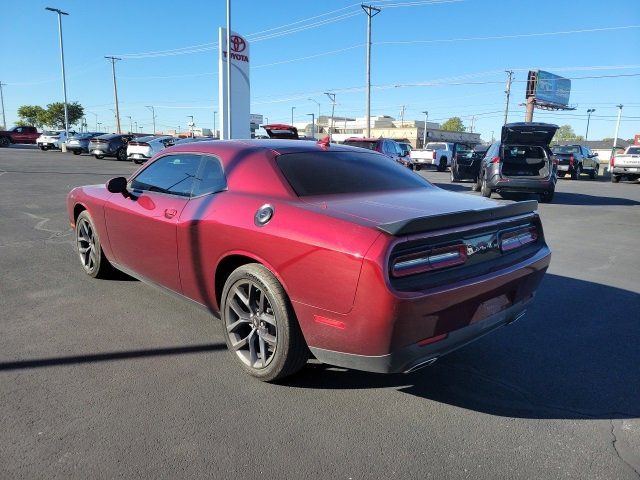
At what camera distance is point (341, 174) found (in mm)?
3545

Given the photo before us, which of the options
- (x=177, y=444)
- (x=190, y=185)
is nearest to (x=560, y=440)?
(x=177, y=444)

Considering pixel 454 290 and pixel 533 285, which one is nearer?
pixel 454 290

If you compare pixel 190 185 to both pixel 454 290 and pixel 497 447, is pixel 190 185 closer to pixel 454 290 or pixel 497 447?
pixel 454 290

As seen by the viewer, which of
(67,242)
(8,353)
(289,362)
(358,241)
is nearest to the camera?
(358,241)

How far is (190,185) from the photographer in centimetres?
374

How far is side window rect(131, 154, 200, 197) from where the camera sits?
379 cm

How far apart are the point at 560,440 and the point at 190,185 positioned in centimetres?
296

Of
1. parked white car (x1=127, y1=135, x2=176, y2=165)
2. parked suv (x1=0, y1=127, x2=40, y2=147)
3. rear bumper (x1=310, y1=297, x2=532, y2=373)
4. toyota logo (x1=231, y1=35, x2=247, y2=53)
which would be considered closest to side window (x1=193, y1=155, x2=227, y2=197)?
rear bumper (x1=310, y1=297, x2=532, y2=373)

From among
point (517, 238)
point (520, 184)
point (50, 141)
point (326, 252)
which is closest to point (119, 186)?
point (326, 252)

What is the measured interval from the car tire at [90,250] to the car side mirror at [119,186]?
826 millimetres

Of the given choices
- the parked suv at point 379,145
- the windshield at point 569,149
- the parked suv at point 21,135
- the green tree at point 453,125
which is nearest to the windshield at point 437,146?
the windshield at point 569,149

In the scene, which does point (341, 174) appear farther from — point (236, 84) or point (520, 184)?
point (236, 84)

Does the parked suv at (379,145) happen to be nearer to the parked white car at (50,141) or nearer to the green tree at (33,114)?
the parked white car at (50,141)

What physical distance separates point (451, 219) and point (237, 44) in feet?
75.8
